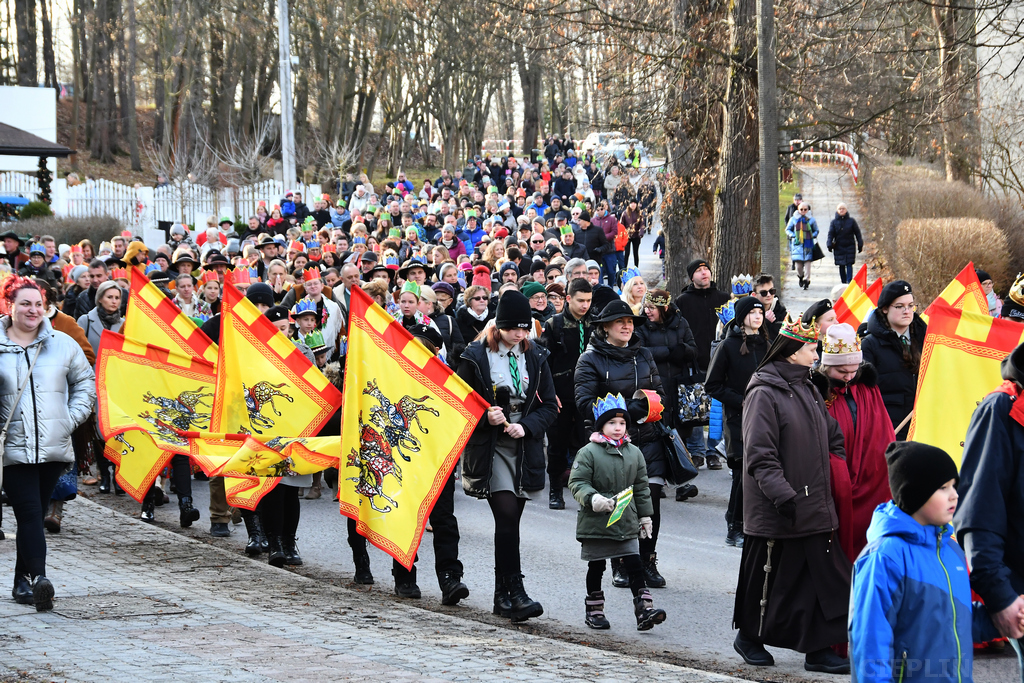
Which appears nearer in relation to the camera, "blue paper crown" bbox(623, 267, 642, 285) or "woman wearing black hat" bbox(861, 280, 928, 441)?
"woman wearing black hat" bbox(861, 280, 928, 441)

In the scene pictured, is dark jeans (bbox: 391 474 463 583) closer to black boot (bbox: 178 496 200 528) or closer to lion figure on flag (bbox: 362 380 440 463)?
lion figure on flag (bbox: 362 380 440 463)

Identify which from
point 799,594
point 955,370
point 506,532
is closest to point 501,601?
point 506,532

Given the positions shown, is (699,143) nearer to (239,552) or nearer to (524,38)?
(524,38)

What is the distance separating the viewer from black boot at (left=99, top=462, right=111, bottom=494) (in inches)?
453

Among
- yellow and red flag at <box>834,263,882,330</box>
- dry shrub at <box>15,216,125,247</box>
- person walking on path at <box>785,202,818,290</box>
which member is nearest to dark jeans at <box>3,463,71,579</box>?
yellow and red flag at <box>834,263,882,330</box>

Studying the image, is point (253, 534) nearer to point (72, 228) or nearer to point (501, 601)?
point (501, 601)

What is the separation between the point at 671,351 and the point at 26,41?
50099 millimetres

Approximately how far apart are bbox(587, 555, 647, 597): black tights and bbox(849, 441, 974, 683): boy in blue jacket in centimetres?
318

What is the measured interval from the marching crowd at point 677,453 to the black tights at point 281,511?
17 mm

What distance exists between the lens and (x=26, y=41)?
174ft

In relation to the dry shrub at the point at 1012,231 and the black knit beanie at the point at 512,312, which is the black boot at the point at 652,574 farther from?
the dry shrub at the point at 1012,231

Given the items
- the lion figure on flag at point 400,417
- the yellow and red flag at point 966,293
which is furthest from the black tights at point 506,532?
the yellow and red flag at point 966,293

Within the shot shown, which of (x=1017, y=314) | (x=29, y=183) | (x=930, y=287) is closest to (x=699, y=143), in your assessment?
(x=930, y=287)

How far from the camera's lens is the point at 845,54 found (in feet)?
59.7
